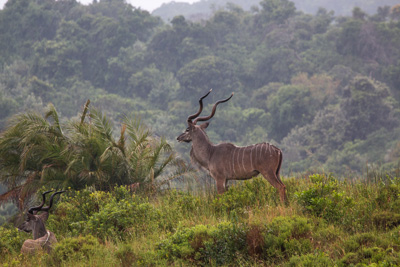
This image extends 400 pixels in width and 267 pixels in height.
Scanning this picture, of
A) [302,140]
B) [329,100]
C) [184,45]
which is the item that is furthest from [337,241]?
[184,45]

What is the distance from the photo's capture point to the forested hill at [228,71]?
4153cm

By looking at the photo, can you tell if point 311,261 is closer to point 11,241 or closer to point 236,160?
point 236,160

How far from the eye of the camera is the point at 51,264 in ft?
24.3

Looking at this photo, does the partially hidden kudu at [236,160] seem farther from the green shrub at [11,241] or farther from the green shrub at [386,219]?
the green shrub at [11,241]

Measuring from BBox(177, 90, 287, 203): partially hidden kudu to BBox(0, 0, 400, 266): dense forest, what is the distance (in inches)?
13.8

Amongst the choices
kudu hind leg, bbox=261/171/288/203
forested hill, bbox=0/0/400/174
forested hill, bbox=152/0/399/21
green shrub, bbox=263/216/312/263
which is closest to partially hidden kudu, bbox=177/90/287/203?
kudu hind leg, bbox=261/171/288/203

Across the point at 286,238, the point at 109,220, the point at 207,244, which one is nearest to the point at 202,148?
the point at 109,220

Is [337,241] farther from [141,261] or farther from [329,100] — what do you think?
[329,100]

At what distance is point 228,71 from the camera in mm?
54906

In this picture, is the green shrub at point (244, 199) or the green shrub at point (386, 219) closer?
the green shrub at point (386, 219)

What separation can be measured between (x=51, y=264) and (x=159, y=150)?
5308 millimetres

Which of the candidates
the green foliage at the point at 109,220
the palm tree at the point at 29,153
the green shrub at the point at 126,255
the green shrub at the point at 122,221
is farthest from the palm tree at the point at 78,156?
the green shrub at the point at 126,255

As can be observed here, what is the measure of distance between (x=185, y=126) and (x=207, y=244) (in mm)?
38136

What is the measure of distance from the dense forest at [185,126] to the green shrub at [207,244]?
19 mm
